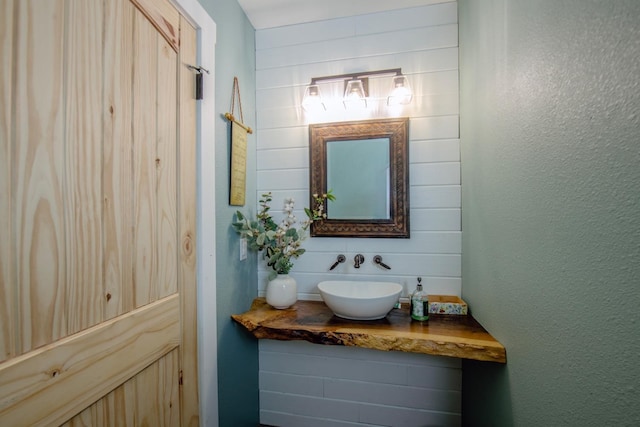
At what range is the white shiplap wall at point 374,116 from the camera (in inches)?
61.4

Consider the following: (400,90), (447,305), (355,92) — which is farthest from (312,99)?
Result: (447,305)

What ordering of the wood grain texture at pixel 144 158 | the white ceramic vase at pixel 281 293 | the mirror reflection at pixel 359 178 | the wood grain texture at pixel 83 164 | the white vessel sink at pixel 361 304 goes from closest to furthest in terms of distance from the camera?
the wood grain texture at pixel 83 164
the wood grain texture at pixel 144 158
the white vessel sink at pixel 361 304
the white ceramic vase at pixel 281 293
the mirror reflection at pixel 359 178

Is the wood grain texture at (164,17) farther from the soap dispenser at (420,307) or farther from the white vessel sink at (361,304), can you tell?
the soap dispenser at (420,307)

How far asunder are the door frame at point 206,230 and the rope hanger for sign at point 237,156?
0.17 meters

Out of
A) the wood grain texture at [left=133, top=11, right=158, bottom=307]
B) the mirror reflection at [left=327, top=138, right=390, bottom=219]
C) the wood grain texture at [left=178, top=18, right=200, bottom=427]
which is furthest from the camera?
the mirror reflection at [left=327, top=138, right=390, bottom=219]

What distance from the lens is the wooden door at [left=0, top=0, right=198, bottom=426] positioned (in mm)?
578

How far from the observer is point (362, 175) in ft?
5.37

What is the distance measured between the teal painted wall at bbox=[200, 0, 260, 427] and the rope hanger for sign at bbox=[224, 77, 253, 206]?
0.03 metres

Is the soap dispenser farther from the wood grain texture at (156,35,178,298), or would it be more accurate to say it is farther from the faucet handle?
the wood grain texture at (156,35,178,298)

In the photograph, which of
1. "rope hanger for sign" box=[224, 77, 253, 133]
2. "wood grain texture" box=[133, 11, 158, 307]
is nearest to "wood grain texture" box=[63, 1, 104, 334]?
"wood grain texture" box=[133, 11, 158, 307]

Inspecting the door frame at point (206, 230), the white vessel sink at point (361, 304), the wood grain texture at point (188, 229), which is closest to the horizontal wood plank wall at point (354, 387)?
the white vessel sink at point (361, 304)

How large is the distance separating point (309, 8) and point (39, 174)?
1.58 m

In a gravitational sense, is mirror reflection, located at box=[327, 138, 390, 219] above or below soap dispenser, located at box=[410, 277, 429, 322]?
above

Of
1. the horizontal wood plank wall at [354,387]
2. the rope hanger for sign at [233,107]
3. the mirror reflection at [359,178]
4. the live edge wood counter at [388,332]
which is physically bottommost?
the horizontal wood plank wall at [354,387]
